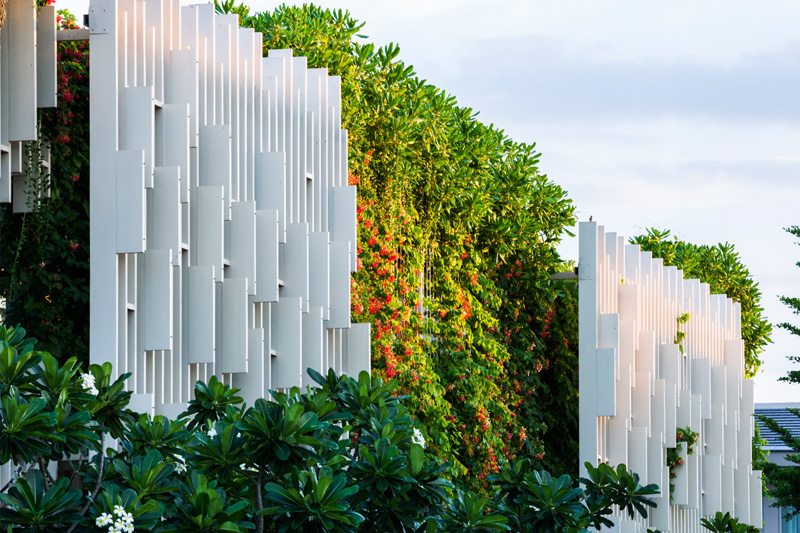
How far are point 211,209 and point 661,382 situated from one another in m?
6.27

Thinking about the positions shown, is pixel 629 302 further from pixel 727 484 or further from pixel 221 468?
pixel 221 468

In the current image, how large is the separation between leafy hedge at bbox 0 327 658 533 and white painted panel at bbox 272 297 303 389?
1806 millimetres

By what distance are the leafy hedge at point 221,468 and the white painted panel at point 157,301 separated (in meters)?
0.62

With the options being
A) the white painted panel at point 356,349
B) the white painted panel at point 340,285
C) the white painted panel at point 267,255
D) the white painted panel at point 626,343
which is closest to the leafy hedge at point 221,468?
the white painted panel at point 267,255

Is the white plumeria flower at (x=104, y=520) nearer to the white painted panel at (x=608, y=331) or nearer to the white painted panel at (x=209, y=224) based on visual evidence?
the white painted panel at (x=209, y=224)

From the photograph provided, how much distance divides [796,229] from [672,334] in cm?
331

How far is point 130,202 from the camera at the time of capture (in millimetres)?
5242

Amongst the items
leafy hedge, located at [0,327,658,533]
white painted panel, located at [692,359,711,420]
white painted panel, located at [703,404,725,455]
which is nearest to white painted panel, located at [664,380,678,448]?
white painted panel, located at [692,359,711,420]

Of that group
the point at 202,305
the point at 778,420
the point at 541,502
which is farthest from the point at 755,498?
the point at 202,305

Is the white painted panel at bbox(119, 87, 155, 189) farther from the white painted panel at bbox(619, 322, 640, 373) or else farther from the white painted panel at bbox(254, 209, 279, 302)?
the white painted panel at bbox(619, 322, 640, 373)

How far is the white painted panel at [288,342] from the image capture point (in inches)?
264

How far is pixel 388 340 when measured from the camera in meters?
8.13

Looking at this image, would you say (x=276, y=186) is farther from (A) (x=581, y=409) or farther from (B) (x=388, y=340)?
(A) (x=581, y=409)

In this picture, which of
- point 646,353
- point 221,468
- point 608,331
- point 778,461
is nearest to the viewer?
point 221,468
